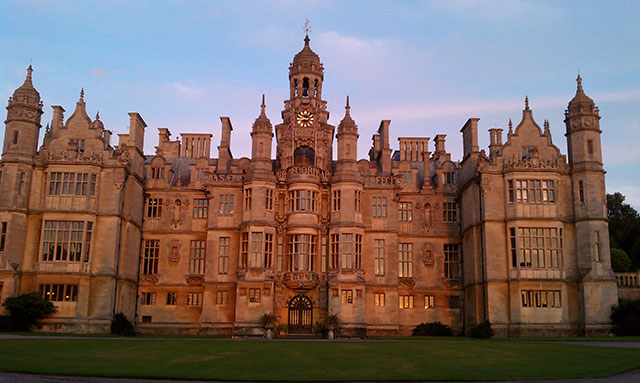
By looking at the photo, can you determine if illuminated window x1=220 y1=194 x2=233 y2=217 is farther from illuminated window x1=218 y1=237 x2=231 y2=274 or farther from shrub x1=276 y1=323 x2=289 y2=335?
shrub x1=276 y1=323 x2=289 y2=335

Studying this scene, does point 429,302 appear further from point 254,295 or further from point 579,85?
point 579,85

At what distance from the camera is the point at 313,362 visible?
21.6 m

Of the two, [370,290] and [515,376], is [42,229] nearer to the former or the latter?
[370,290]

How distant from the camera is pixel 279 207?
48625 millimetres

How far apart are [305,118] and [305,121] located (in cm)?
27

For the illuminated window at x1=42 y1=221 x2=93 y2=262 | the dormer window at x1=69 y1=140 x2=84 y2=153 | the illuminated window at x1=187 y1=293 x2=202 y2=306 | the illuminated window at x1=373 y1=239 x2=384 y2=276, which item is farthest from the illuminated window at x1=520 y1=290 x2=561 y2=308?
the dormer window at x1=69 y1=140 x2=84 y2=153

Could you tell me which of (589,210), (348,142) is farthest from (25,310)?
(589,210)

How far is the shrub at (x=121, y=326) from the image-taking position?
141 feet

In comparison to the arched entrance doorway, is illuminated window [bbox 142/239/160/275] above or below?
above

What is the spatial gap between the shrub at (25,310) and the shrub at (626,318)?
37719 mm

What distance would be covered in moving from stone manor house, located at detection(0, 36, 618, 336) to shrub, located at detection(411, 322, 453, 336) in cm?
101

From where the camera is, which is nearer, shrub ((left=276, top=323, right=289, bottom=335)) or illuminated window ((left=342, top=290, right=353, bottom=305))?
shrub ((left=276, top=323, right=289, bottom=335))

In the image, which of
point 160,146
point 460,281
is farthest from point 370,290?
point 160,146

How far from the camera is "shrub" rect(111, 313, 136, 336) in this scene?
141ft
